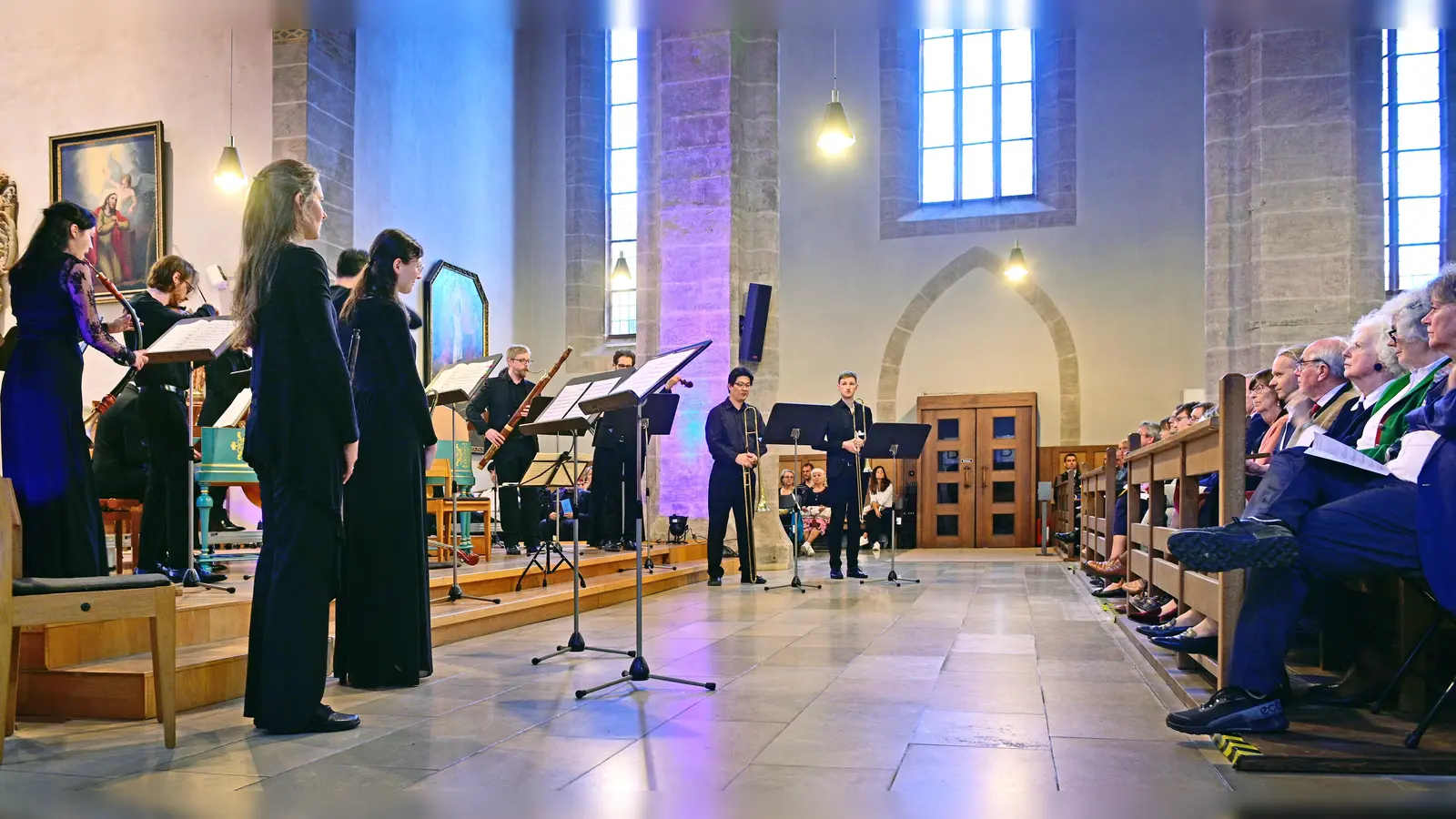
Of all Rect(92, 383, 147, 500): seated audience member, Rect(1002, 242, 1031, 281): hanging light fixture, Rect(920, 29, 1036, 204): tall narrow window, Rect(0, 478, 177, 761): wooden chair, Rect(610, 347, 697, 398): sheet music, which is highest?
Rect(920, 29, 1036, 204): tall narrow window

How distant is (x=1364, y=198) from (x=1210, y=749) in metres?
11.9

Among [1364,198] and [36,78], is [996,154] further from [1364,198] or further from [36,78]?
[36,78]

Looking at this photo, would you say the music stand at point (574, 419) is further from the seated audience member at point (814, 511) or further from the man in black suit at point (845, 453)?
the seated audience member at point (814, 511)

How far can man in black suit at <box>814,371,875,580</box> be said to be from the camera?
Answer: 772 centimetres

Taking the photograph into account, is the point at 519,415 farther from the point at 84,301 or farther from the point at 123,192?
the point at 123,192

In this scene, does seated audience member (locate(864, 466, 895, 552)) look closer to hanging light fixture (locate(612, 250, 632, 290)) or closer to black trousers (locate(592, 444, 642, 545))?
black trousers (locate(592, 444, 642, 545))

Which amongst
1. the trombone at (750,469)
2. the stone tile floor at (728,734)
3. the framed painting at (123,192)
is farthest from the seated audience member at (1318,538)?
the framed painting at (123,192)

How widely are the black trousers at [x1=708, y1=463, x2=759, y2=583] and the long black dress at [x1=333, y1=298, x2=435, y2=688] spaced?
161 inches

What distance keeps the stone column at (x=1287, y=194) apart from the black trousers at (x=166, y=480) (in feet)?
26.2

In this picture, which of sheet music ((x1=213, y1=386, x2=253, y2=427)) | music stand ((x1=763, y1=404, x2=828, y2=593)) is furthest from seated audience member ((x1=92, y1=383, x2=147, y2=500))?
music stand ((x1=763, y1=404, x2=828, y2=593))

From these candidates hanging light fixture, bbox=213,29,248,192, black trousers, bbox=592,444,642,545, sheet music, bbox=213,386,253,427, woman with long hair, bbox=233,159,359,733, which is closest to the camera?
woman with long hair, bbox=233,159,359,733

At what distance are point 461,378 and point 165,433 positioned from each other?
4.23 feet

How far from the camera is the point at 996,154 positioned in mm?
14188

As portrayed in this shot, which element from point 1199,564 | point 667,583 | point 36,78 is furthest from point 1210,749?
point 36,78
